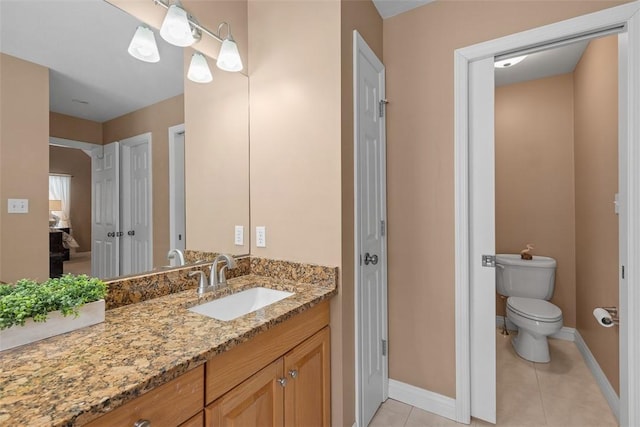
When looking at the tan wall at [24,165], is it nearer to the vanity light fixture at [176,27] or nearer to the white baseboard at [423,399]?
the vanity light fixture at [176,27]

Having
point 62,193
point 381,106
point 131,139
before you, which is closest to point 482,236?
point 381,106

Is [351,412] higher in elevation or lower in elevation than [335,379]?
lower

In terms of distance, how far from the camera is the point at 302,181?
5.14 ft

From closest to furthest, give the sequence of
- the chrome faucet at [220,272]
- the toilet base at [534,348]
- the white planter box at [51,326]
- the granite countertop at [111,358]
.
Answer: the granite countertop at [111,358] → the white planter box at [51,326] → the chrome faucet at [220,272] → the toilet base at [534,348]

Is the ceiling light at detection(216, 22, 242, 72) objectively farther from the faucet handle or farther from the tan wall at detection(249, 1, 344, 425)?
the faucet handle

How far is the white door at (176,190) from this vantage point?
150cm

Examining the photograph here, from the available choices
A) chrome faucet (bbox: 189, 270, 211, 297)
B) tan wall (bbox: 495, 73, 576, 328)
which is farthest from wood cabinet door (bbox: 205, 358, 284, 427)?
tan wall (bbox: 495, 73, 576, 328)

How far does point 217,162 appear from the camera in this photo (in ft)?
5.58

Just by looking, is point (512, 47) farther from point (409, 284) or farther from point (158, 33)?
point (158, 33)

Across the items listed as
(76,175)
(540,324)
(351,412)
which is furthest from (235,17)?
(540,324)

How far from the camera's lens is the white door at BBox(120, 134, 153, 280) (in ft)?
4.18

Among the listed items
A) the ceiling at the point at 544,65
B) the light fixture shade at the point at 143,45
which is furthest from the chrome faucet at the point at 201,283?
the ceiling at the point at 544,65

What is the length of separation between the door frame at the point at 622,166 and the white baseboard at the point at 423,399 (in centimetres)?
7

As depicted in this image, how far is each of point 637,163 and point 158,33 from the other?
2241 millimetres
